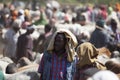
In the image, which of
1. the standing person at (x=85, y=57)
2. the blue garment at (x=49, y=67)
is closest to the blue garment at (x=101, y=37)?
the standing person at (x=85, y=57)

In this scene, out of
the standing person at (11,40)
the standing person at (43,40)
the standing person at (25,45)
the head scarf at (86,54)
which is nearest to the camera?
the head scarf at (86,54)

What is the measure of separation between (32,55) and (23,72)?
4.64m

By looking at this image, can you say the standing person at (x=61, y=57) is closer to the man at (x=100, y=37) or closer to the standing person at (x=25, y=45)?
the man at (x=100, y=37)

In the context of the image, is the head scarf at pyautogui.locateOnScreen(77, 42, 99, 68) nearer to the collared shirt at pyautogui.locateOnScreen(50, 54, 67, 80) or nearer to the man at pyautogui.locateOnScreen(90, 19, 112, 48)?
the collared shirt at pyautogui.locateOnScreen(50, 54, 67, 80)

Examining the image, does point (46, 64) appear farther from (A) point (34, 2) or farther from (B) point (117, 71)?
(A) point (34, 2)

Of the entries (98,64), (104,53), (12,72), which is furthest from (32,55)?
(98,64)

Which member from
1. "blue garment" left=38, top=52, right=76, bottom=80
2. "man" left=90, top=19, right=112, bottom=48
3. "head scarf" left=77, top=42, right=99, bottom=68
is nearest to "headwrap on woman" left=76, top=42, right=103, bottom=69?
"head scarf" left=77, top=42, right=99, bottom=68

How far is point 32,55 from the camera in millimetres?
13344

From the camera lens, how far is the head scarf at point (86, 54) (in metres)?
8.20

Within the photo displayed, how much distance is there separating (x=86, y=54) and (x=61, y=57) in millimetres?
627

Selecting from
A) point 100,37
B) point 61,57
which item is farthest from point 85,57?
point 100,37

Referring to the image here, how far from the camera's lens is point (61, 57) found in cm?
768

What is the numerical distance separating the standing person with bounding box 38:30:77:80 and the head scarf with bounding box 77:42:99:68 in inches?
19.5

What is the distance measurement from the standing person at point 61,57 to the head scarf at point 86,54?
1.63ft
